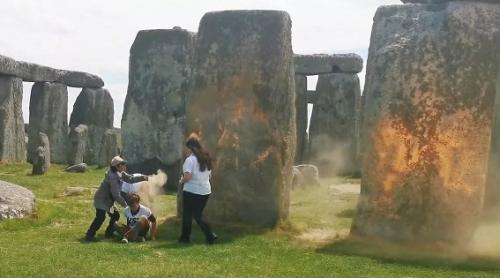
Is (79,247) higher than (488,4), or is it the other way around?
(488,4)

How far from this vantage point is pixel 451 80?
31.6 ft

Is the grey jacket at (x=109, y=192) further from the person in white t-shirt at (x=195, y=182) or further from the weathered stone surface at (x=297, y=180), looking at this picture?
the weathered stone surface at (x=297, y=180)

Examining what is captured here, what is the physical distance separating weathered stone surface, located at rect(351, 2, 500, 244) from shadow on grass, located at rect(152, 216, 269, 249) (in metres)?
1.87

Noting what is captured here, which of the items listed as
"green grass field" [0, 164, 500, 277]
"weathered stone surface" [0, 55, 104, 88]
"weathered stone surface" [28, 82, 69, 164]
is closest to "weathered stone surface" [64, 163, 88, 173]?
"weathered stone surface" [0, 55, 104, 88]

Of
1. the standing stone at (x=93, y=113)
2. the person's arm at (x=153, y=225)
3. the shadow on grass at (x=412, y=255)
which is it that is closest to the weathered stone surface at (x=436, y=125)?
the shadow on grass at (x=412, y=255)

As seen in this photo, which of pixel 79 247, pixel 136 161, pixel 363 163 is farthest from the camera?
pixel 136 161

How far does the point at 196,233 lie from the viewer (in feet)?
33.8

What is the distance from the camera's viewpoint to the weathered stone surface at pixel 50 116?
25.2 m

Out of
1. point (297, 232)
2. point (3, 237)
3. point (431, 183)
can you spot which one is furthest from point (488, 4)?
point (3, 237)

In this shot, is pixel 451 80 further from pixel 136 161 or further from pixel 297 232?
pixel 136 161

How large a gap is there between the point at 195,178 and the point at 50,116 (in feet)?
57.5

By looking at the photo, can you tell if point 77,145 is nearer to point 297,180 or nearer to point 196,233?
point 297,180

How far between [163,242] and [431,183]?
12.2 ft

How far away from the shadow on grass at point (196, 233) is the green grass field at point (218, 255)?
0.05 ft
